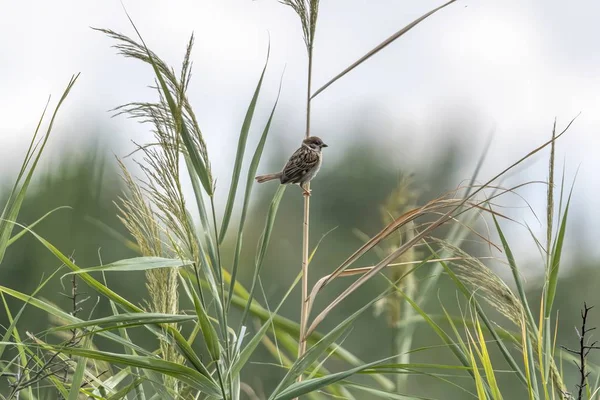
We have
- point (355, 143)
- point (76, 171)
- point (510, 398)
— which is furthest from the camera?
point (355, 143)

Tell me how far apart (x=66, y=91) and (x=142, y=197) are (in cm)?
26

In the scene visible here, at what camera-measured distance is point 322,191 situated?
1552 centimetres

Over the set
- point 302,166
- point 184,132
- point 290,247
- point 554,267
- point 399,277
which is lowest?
point 290,247

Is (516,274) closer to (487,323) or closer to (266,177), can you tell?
(487,323)

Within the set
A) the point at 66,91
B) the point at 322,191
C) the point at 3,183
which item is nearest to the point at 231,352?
the point at 66,91

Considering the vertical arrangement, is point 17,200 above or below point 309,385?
above

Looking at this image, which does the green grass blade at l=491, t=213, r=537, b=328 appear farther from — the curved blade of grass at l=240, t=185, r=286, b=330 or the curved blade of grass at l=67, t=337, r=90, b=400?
the curved blade of grass at l=67, t=337, r=90, b=400

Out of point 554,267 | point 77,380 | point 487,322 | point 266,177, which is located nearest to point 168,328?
point 77,380

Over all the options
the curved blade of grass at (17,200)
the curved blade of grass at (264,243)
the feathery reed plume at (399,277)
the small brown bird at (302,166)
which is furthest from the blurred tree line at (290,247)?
the curved blade of grass at (17,200)

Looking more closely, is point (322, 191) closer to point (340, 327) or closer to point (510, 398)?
point (510, 398)

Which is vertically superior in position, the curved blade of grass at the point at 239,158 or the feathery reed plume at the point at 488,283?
the curved blade of grass at the point at 239,158

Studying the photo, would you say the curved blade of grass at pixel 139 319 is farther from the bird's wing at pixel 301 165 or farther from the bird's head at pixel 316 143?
the bird's head at pixel 316 143

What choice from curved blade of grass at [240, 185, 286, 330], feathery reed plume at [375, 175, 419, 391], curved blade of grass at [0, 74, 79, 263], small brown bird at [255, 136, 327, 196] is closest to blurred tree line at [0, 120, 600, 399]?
feathery reed plume at [375, 175, 419, 391]

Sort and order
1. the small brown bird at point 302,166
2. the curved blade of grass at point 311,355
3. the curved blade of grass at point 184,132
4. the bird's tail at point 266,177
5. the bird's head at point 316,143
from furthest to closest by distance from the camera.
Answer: the bird's tail at point 266,177
the bird's head at point 316,143
the small brown bird at point 302,166
the curved blade of grass at point 311,355
the curved blade of grass at point 184,132
